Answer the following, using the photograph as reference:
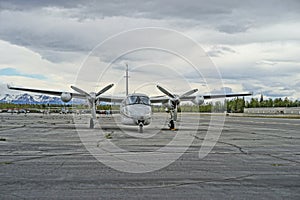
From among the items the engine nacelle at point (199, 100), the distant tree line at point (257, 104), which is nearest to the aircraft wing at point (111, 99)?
the engine nacelle at point (199, 100)

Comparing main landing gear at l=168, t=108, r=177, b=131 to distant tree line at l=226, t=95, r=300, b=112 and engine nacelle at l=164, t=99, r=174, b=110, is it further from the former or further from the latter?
distant tree line at l=226, t=95, r=300, b=112

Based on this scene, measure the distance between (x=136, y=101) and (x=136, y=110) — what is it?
1.19 meters

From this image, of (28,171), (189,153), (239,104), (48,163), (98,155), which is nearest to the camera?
(28,171)

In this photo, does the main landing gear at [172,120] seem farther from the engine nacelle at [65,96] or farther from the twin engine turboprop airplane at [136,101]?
the engine nacelle at [65,96]

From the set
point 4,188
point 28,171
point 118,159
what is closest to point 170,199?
point 4,188

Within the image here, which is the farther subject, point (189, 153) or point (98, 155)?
point (189, 153)

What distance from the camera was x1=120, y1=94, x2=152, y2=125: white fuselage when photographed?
2509 cm

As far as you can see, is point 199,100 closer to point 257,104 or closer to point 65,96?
point 65,96

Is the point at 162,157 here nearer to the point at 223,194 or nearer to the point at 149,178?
the point at 149,178

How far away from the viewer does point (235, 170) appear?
9.52 meters

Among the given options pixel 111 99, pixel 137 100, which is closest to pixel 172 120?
pixel 137 100

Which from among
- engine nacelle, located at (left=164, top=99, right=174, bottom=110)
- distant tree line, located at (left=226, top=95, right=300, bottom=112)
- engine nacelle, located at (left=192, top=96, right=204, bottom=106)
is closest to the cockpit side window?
engine nacelle, located at (left=164, top=99, right=174, bottom=110)

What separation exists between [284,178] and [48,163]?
21.9ft

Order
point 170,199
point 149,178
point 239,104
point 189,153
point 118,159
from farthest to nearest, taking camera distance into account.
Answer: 1. point 239,104
2. point 189,153
3. point 118,159
4. point 149,178
5. point 170,199
